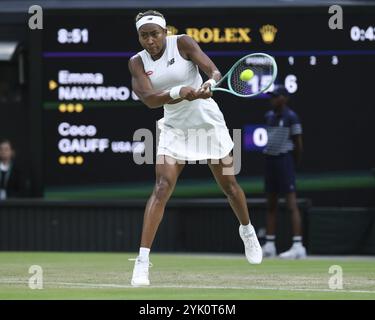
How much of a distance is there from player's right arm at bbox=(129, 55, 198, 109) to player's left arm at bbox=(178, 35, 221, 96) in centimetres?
32

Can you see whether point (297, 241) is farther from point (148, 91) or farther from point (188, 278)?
point (148, 91)

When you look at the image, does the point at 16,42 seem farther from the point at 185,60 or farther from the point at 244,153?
the point at 185,60

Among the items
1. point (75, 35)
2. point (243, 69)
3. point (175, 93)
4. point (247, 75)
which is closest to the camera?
point (175, 93)

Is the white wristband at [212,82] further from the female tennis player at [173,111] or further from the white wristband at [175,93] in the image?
the white wristband at [175,93]

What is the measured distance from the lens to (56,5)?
47.8 ft

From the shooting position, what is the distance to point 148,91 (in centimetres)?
901

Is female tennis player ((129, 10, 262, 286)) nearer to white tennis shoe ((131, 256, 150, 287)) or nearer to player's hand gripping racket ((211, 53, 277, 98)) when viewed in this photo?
white tennis shoe ((131, 256, 150, 287))

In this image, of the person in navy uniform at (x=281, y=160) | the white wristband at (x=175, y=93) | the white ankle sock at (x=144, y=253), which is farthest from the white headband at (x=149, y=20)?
the person in navy uniform at (x=281, y=160)

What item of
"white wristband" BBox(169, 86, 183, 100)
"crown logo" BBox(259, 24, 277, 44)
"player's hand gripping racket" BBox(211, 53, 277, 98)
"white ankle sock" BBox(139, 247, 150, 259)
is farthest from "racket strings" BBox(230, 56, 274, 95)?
"crown logo" BBox(259, 24, 277, 44)

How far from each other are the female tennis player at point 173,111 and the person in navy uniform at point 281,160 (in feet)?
14.1

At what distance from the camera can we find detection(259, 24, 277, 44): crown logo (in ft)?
47.1

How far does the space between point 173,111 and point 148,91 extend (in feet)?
1.16

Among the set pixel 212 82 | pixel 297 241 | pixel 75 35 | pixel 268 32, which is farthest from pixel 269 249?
pixel 212 82
